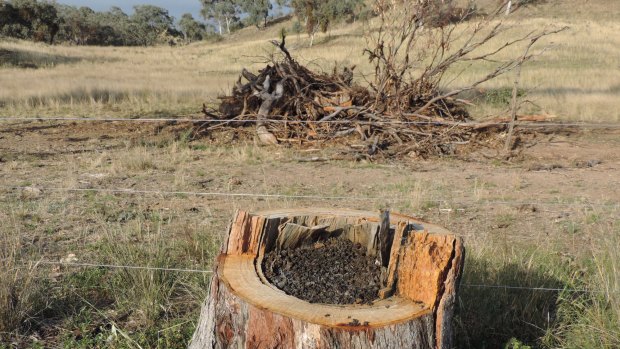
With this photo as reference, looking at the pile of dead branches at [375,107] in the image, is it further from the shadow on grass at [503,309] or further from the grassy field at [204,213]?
the shadow on grass at [503,309]

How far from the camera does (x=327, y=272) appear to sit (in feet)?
8.94

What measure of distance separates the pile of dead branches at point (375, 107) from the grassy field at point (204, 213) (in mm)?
598

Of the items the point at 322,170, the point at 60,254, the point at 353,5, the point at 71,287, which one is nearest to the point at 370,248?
the point at 71,287

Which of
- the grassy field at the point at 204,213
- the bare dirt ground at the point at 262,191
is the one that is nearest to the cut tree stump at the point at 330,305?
the grassy field at the point at 204,213

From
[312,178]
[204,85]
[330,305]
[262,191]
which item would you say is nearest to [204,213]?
[262,191]

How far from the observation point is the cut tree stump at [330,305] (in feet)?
7.38

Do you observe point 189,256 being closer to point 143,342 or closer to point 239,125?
point 143,342

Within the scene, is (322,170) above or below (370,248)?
below

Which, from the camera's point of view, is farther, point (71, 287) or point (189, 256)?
point (189, 256)

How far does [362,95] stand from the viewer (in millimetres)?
11070

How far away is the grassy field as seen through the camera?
3.41m

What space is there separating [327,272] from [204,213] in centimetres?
325

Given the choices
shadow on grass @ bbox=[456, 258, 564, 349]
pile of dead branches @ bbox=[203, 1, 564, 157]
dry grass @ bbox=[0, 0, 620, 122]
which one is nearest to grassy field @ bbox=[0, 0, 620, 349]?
shadow on grass @ bbox=[456, 258, 564, 349]

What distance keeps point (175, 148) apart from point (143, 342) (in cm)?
639
